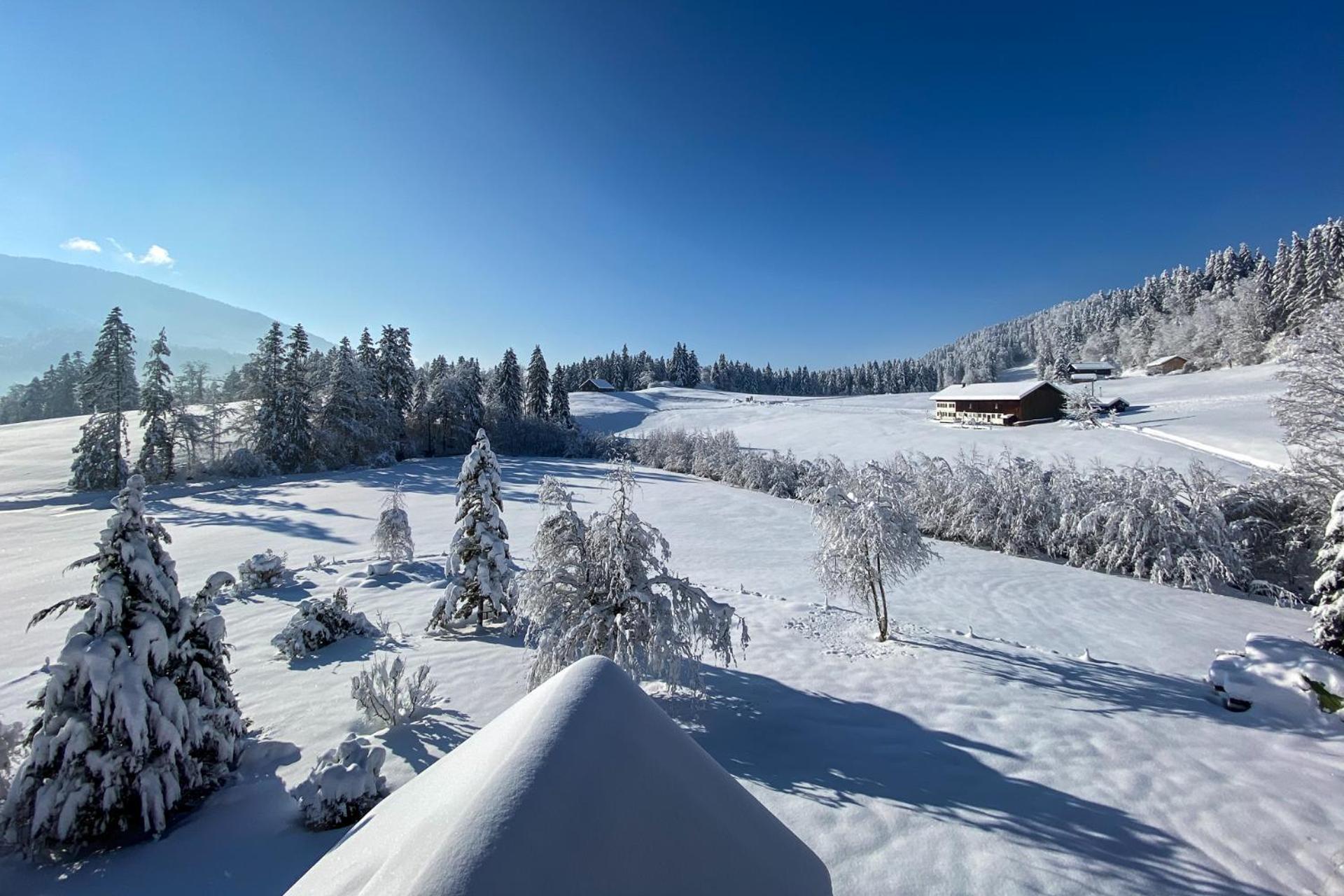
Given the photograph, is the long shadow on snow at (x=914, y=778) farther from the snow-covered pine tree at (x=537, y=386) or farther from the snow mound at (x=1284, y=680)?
the snow-covered pine tree at (x=537, y=386)

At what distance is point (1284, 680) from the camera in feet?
26.3

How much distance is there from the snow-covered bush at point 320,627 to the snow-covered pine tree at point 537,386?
48.5m

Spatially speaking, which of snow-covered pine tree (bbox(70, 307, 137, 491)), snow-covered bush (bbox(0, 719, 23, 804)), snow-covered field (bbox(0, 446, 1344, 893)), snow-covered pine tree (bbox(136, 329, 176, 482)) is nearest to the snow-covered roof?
snow-covered field (bbox(0, 446, 1344, 893))

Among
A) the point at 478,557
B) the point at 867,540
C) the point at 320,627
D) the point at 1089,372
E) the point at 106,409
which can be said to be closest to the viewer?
the point at 320,627

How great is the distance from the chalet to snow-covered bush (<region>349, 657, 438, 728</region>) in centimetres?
4976

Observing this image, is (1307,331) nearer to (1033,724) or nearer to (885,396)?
(1033,724)

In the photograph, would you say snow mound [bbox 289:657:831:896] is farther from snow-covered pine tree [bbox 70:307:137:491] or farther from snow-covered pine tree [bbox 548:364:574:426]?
snow-covered pine tree [bbox 548:364:574:426]

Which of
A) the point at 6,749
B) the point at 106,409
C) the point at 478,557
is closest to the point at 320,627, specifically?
the point at 478,557

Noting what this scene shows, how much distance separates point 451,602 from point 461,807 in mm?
10453

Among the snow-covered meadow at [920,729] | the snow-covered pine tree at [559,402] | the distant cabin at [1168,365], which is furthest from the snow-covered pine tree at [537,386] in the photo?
the distant cabin at [1168,365]

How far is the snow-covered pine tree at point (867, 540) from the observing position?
11.2 meters

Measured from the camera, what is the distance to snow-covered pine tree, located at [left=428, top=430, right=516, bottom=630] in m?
11.6

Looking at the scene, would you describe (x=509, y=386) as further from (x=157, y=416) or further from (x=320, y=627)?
(x=320, y=627)

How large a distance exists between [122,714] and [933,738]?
1006cm
